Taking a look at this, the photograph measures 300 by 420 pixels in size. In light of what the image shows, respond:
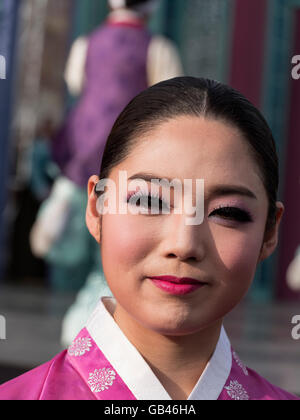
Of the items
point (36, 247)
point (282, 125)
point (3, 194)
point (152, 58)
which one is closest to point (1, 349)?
point (36, 247)

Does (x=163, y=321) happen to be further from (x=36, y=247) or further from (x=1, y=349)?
(x=1, y=349)

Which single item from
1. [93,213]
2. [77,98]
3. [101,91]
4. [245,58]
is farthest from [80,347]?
[245,58]

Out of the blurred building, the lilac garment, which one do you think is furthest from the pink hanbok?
the blurred building

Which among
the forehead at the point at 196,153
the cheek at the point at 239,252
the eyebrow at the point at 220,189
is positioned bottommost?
the cheek at the point at 239,252

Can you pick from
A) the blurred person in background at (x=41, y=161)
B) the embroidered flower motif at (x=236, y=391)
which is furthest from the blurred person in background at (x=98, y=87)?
the blurred person in background at (x=41, y=161)

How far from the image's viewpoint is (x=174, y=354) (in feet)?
3.74

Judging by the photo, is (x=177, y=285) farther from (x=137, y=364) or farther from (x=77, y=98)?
(x=77, y=98)

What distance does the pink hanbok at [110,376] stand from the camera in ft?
3.58

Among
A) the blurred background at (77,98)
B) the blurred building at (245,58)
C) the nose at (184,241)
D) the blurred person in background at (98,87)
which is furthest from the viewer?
the blurred building at (245,58)

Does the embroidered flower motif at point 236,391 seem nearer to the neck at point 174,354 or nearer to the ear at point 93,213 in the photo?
the neck at point 174,354

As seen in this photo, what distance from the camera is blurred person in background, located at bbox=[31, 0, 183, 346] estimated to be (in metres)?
2.81

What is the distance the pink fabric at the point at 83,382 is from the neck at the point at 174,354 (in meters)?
0.06

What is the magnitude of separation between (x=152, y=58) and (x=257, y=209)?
5.90 feet
